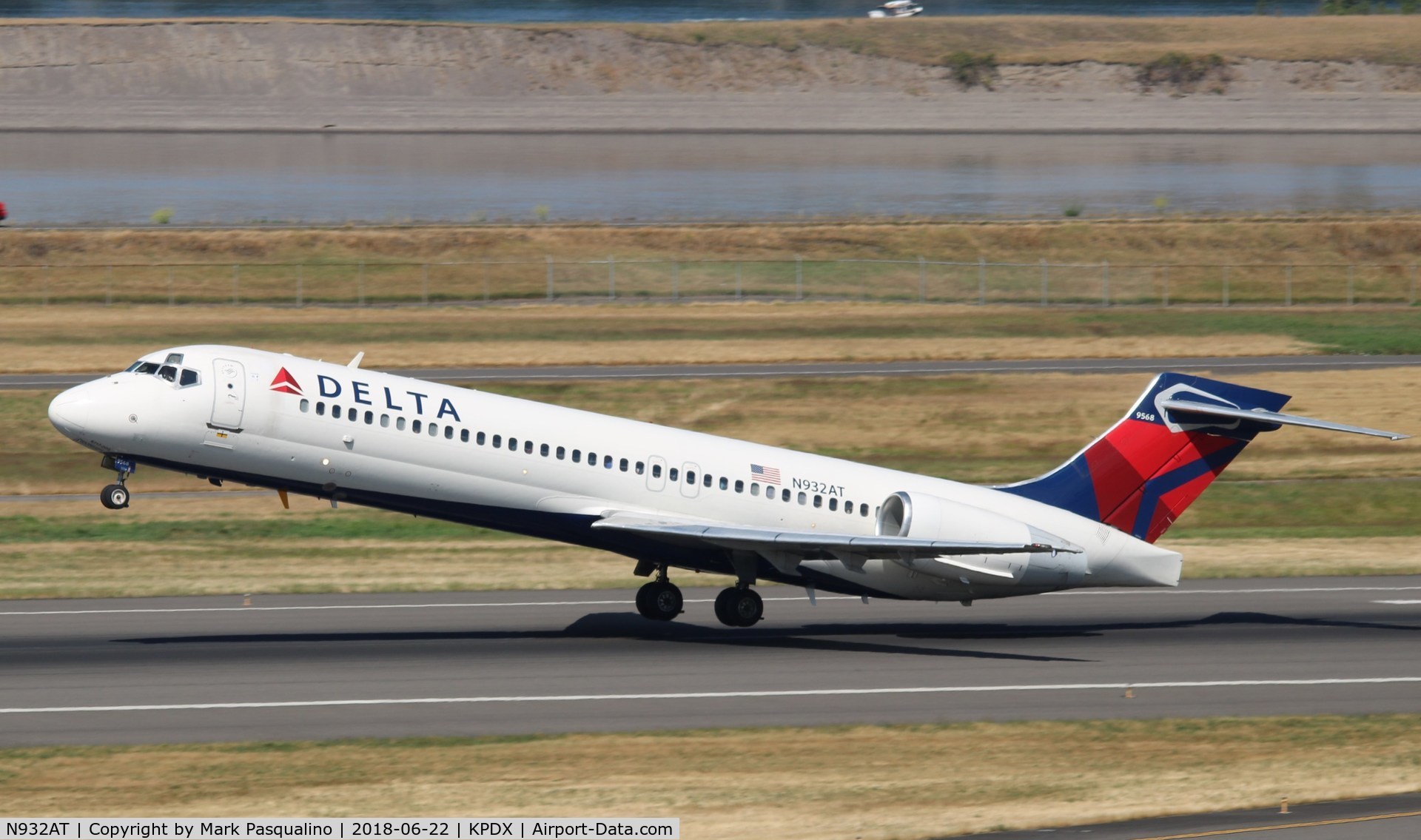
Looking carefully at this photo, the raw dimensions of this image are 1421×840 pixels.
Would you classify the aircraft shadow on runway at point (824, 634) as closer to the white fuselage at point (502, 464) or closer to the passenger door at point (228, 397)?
the white fuselage at point (502, 464)

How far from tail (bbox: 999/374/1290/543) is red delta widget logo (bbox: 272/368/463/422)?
11705 mm

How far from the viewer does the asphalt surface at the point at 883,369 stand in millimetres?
57438

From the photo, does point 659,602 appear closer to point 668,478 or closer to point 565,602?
point 668,478

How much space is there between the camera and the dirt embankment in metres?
135

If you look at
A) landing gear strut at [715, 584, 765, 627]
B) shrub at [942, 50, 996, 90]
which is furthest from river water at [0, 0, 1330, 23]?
landing gear strut at [715, 584, 765, 627]

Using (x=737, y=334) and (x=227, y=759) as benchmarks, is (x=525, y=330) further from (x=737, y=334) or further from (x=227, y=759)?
(x=227, y=759)

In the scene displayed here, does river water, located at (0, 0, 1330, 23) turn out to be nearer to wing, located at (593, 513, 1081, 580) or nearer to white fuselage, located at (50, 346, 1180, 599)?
white fuselage, located at (50, 346, 1180, 599)

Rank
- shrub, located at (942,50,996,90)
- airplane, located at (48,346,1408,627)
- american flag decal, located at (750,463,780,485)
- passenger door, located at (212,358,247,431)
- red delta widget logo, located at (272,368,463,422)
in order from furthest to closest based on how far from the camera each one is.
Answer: shrub, located at (942,50,996,90) < american flag decal, located at (750,463,780,485) < red delta widget logo, located at (272,368,463,422) < airplane, located at (48,346,1408,627) < passenger door, located at (212,358,247,431)

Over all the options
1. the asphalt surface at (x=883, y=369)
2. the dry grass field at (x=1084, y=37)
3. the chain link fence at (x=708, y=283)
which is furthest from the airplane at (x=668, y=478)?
the dry grass field at (x=1084, y=37)

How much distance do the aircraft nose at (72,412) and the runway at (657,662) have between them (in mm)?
3878

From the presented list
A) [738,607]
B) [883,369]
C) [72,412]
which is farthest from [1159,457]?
[883,369]

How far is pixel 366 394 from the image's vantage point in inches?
1163

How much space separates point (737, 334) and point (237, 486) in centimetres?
2441

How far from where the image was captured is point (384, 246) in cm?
8038
